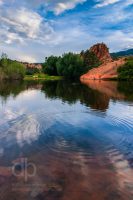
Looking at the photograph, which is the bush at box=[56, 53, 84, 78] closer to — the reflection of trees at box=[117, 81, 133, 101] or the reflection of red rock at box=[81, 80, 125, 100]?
the reflection of red rock at box=[81, 80, 125, 100]

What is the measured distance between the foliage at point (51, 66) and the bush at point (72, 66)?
16.0 m

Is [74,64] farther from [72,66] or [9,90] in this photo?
[9,90]

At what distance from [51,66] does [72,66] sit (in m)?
26.4

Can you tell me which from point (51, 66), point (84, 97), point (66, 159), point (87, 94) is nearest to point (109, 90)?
point (87, 94)

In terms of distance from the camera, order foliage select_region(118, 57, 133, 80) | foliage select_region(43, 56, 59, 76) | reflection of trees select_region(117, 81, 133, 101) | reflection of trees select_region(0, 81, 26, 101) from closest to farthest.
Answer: reflection of trees select_region(117, 81, 133, 101) < reflection of trees select_region(0, 81, 26, 101) < foliage select_region(118, 57, 133, 80) < foliage select_region(43, 56, 59, 76)

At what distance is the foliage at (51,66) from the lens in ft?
510

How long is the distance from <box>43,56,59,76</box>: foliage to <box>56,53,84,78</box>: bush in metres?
16.0

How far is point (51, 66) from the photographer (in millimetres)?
155500

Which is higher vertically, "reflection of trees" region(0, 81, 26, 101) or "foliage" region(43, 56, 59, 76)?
"foliage" region(43, 56, 59, 76)

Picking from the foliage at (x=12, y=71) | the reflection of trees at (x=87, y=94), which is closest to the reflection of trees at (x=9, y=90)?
the reflection of trees at (x=87, y=94)

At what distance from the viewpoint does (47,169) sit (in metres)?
11.8

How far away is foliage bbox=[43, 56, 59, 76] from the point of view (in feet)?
510

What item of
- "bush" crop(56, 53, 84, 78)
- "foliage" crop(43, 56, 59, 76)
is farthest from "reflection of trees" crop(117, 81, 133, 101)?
"foliage" crop(43, 56, 59, 76)

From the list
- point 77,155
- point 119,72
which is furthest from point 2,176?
point 119,72
